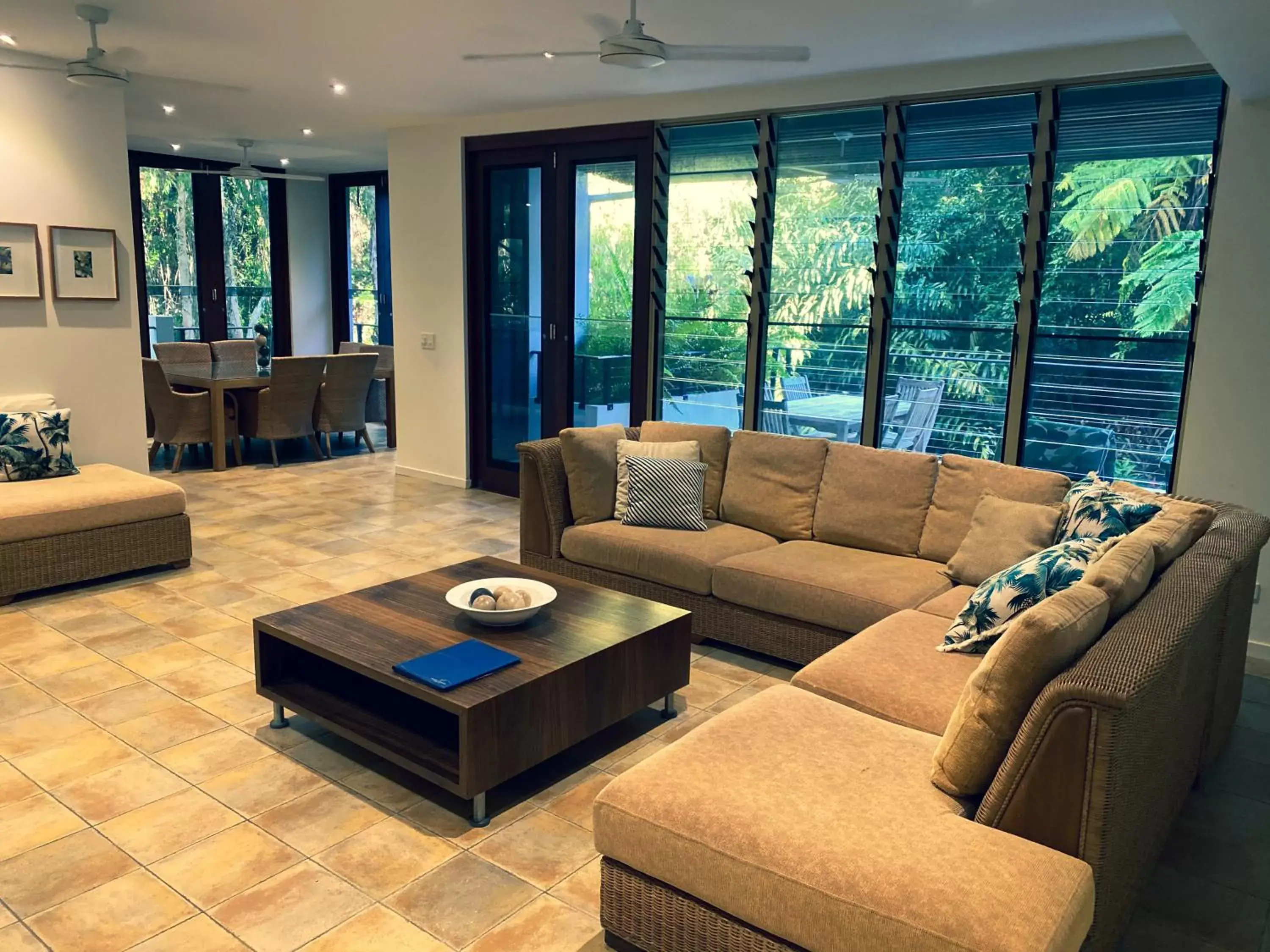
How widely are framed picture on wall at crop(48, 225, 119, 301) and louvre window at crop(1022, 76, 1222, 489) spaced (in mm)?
4996

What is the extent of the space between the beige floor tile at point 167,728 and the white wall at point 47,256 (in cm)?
283

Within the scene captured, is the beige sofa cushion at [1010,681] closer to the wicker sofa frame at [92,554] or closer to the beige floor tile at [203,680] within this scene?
the beige floor tile at [203,680]

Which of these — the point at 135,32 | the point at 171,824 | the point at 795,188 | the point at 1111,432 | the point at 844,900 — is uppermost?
the point at 135,32

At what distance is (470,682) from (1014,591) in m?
1.54

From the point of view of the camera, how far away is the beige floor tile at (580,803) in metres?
2.69

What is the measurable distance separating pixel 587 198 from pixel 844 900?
17.0 ft

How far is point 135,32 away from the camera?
4.45m

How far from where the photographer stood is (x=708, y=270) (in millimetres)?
5617

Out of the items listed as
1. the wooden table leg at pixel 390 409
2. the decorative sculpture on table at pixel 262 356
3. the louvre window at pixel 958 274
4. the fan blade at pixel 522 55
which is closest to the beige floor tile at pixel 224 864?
the fan blade at pixel 522 55

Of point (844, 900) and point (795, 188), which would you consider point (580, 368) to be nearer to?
point (795, 188)

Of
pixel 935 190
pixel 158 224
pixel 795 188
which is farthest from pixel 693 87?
pixel 158 224

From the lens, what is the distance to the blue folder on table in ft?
8.64

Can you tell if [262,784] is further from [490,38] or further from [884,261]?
[884,261]

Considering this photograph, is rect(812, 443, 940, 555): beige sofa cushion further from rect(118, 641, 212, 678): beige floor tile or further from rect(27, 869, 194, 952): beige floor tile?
rect(27, 869, 194, 952): beige floor tile
